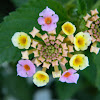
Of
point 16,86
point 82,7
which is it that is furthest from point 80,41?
point 16,86

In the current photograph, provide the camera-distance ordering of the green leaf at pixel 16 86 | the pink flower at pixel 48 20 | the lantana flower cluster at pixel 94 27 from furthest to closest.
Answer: the green leaf at pixel 16 86, the lantana flower cluster at pixel 94 27, the pink flower at pixel 48 20

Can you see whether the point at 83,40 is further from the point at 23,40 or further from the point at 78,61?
the point at 23,40

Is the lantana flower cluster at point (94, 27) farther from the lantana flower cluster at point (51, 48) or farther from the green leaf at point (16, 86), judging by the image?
the green leaf at point (16, 86)

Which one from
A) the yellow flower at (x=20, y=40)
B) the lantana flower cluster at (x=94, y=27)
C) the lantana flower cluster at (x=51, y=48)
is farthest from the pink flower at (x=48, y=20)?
the lantana flower cluster at (x=94, y=27)

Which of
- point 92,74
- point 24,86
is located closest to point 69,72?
point 92,74

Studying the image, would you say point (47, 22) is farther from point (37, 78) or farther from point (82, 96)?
point (82, 96)

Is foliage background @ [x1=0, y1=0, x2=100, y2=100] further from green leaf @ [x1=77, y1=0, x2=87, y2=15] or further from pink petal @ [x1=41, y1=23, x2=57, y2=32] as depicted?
pink petal @ [x1=41, y1=23, x2=57, y2=32]

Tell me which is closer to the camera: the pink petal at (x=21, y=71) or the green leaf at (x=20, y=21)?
the pink petal at (x=21, y=71)

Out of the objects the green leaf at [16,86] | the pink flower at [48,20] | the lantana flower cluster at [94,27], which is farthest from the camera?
the green leaf at [16,86]
